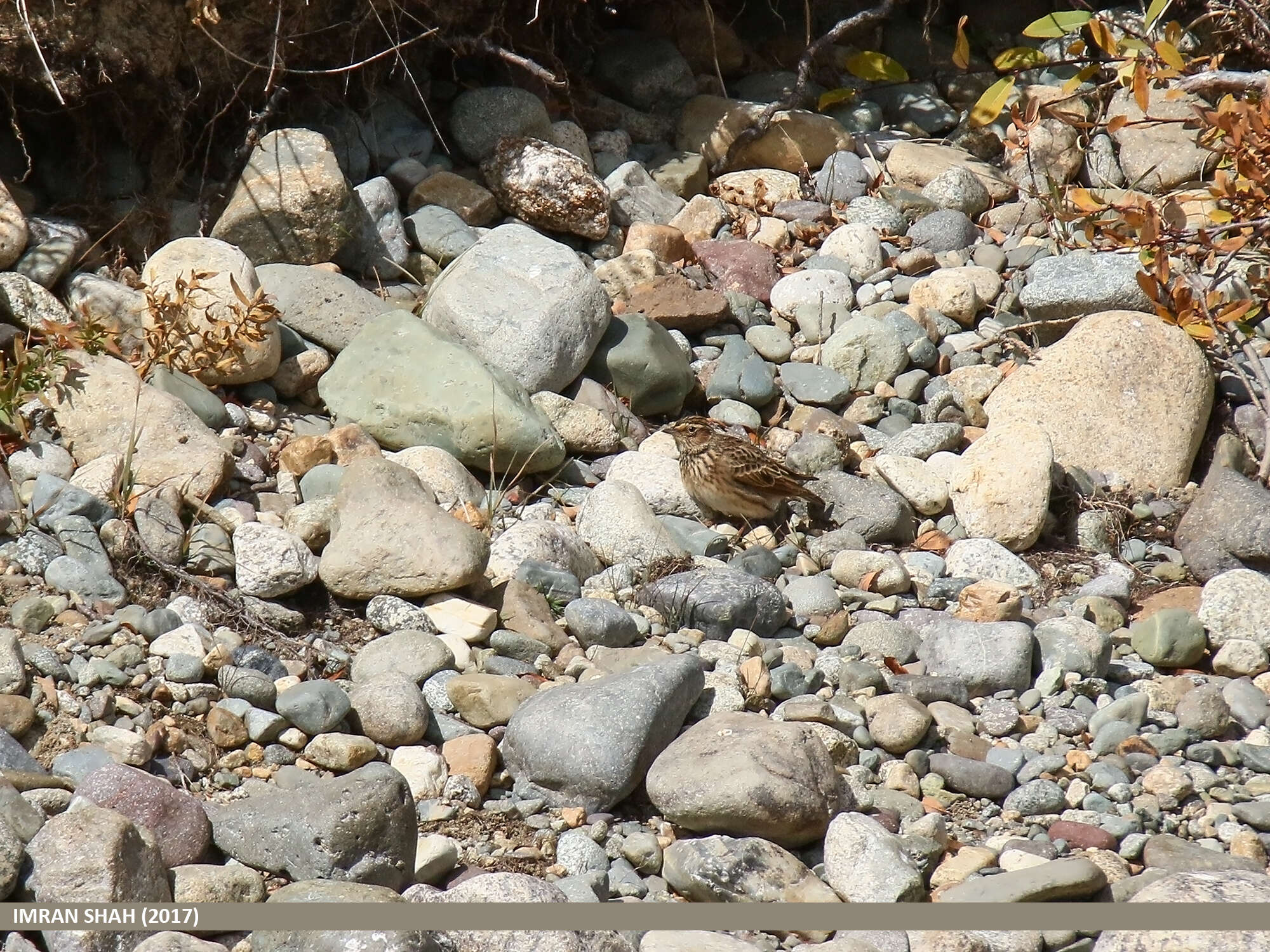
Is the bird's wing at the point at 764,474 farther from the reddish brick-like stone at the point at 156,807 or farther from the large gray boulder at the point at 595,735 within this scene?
the reddish brick-like stone at the point at 156,807

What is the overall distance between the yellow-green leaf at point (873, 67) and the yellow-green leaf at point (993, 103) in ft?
2.73

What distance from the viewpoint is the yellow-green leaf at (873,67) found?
802 centimetres

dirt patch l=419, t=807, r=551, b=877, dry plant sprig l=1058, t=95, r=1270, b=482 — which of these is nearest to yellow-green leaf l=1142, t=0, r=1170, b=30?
dry plant sprig l=1058, t=95, r=1270, b=482

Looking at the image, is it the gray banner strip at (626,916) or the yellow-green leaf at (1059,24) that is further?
the yellow-green leaf at (1059,24)

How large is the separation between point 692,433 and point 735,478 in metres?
0.41

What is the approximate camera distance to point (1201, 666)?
496 cm

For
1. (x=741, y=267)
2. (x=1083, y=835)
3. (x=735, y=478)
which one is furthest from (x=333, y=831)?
(x=741, y=267)

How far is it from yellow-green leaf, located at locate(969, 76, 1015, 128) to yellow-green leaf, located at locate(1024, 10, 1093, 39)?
0.94 feet

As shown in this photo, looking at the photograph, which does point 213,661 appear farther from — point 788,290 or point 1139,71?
point 1139,71

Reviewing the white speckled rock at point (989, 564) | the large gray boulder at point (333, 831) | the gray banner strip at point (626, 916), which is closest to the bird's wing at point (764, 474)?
the white speckled rock at point (989, 564)

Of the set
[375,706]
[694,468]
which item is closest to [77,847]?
[375,706]

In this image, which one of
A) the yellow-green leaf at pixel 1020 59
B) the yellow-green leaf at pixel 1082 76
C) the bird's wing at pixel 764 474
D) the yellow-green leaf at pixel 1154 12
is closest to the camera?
the bird's wing at pixel 764 474

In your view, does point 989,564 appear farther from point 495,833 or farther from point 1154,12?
point 1154,12

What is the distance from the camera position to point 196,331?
18.4ft
